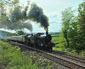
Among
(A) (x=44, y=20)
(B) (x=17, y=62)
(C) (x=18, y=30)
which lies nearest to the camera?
(B) (x=17, y=62)

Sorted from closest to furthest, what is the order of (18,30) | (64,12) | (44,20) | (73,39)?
(44,20) < (73,39) < (64,12) < (18,30)

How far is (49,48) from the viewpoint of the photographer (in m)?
20.8

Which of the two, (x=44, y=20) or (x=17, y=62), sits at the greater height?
(x=44, y=20)

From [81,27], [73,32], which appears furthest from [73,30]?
[81,27]

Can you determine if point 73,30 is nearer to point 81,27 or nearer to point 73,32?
point 73,32

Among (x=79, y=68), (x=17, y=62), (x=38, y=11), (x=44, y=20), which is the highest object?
(x=38, y=11)

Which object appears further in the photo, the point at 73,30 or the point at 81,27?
the point at 73,30

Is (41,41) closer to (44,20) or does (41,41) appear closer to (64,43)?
(44,20)

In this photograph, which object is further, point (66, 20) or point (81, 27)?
point (66, 20)

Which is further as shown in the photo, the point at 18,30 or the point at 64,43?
the point at 18,30

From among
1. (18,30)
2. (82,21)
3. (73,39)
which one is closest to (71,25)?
(73,39)

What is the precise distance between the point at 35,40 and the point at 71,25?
60.6 feet

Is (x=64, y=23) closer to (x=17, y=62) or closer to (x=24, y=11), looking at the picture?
(x=24, y=11)

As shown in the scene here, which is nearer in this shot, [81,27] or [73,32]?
[81,27]
